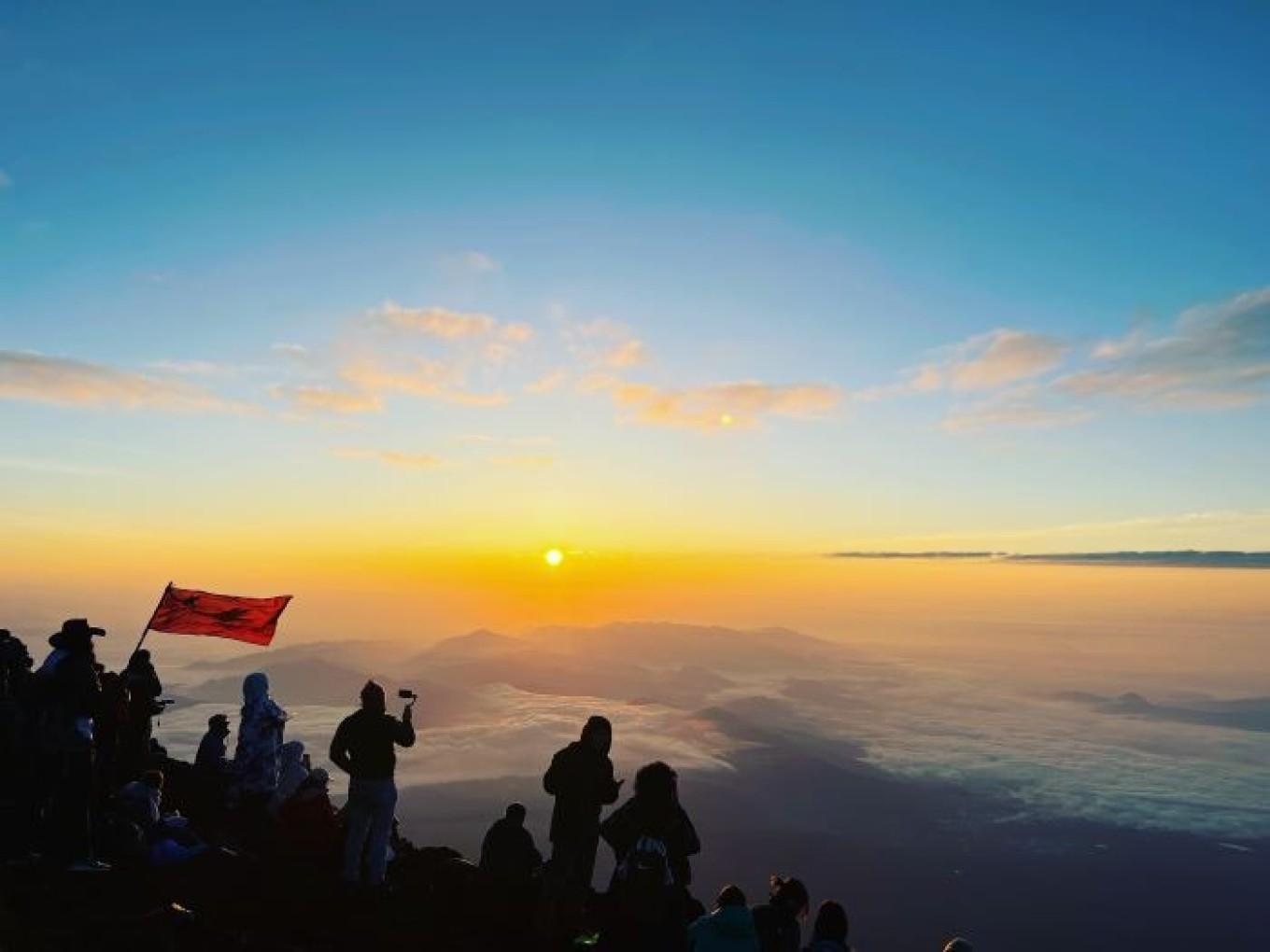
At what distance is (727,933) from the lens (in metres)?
8.00

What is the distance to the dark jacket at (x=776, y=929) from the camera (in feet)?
29.7

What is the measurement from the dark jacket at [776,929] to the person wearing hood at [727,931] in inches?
41.9

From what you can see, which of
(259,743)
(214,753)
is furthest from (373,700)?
(214,753)

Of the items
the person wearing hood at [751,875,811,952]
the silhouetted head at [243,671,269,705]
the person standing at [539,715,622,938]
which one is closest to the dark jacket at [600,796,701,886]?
the person wearing hood at [751,875,811,952]

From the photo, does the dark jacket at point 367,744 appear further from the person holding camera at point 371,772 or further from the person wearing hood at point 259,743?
the person wearing hood at point 259,743

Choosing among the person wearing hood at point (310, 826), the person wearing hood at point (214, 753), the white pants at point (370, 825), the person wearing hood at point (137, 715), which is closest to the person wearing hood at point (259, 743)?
the person wearing hood at point (310, 826)

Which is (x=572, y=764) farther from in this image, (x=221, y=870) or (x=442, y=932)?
(x=221, y=870)

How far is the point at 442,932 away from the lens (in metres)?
11.2

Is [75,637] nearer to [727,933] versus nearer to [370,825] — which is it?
Result: [370,825]

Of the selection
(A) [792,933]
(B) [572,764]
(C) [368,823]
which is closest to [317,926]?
(C) [368,823]

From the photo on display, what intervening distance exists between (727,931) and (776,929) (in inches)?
57.1

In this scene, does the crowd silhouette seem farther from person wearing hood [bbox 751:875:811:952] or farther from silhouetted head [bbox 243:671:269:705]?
silhouetted head [bbox 243:671:269:705]

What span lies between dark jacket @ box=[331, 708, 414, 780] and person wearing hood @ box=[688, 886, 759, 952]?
525 cm

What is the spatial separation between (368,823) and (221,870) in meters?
2.33
